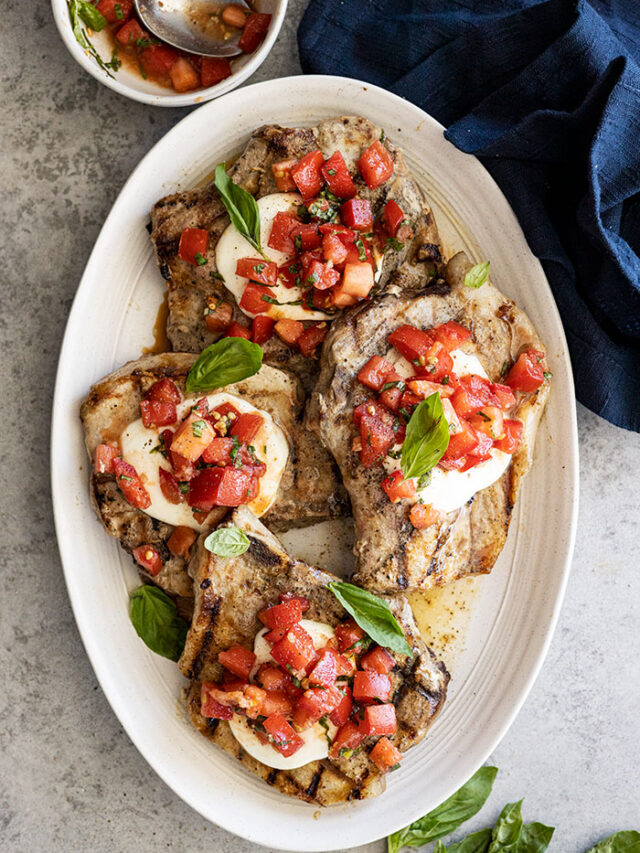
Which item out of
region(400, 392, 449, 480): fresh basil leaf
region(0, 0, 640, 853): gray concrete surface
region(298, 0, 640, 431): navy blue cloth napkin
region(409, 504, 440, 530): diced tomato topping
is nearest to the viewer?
region(400, 392, 449, 480): fresh basil leaf

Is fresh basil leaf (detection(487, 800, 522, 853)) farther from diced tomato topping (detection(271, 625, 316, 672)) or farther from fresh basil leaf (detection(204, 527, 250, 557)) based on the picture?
fresh basil leaf (detection(204, 527, 250, 557))

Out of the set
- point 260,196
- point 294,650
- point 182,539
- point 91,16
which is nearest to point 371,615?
point 294,650

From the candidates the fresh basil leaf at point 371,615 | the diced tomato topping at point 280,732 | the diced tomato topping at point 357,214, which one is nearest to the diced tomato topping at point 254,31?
the diced tomato topping at point 357,214

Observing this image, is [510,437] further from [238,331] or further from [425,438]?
[238,331]

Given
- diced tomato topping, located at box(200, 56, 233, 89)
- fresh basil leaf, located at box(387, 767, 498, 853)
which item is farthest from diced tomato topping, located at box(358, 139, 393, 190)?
fresh basil leaf, located at box(387, 767, 498, 853)

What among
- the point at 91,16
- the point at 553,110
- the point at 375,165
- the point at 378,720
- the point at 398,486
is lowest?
the point at 378,720

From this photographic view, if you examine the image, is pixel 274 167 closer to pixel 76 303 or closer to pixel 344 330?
pixel 344 330

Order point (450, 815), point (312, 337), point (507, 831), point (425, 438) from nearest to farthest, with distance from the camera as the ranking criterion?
point (425, 438)
point (312, 337)
point (450, 815)
point (507, 831)

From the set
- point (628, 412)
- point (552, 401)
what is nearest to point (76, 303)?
point (552, 401)
